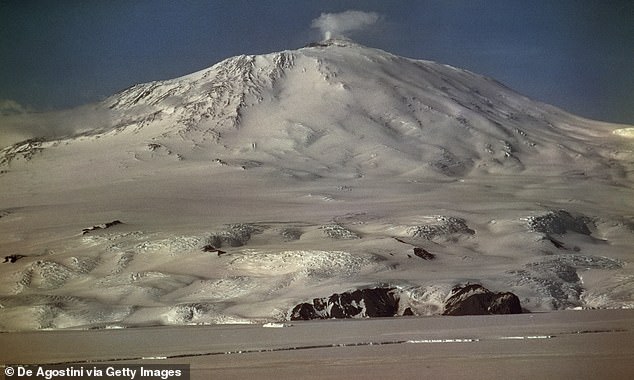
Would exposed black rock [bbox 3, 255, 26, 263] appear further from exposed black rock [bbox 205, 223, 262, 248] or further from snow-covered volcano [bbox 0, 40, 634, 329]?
exposed black rock [bbox 205, 223, 262, 248]

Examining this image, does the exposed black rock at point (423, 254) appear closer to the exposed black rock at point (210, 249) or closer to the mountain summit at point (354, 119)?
the exposed black rock at point (210, 249)

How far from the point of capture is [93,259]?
2392 centimetres

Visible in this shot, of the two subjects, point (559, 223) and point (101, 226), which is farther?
point (559, 223)

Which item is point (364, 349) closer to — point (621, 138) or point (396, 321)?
point (396, 321)

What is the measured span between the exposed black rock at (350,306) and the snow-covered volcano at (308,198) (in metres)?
0.31

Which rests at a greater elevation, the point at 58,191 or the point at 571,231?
the point at 58,191

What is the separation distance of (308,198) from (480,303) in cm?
1254

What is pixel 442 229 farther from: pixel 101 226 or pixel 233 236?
pixel 101 226

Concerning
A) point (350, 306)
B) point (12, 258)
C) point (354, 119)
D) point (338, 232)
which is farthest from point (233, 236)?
point (354, 119)

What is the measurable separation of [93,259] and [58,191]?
7.83m

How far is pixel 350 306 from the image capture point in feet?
63.7

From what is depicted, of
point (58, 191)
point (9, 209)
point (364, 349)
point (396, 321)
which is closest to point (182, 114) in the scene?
point (58, 191)

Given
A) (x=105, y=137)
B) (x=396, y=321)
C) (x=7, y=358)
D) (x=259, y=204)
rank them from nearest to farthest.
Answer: (x=7, y=358) < (x=396, y=321) < (x=259, y=204) < (x=105, y=137)

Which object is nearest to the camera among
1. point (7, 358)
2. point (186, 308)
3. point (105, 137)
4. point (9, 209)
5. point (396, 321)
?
point (7, 358)
